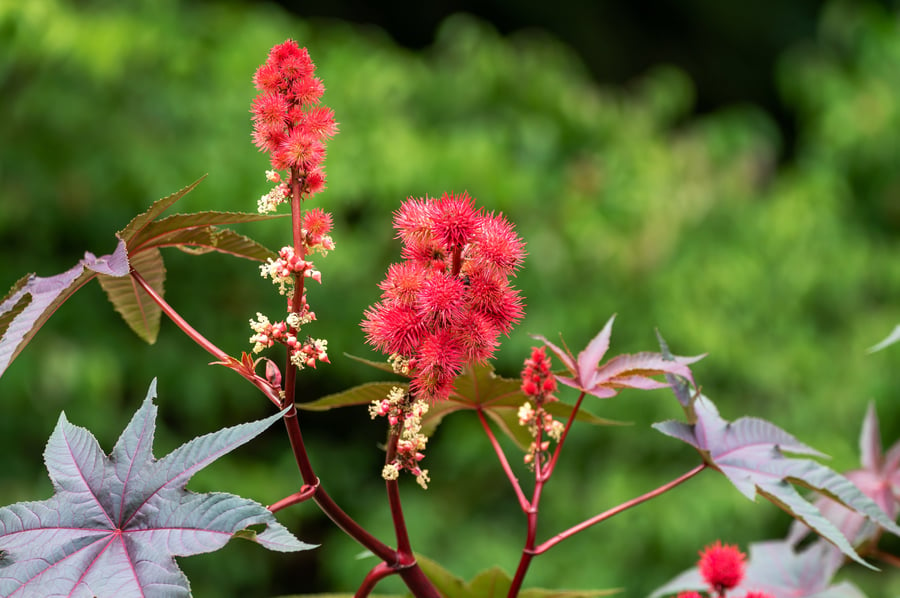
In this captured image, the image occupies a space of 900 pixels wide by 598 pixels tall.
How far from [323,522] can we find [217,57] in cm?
182

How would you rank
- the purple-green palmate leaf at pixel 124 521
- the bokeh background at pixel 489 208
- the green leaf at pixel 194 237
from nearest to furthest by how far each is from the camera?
the purple-green palmate leaf at pixel 124 521 → the green leaf at pixel 194 237 → the bokeh background at pixel 489 208

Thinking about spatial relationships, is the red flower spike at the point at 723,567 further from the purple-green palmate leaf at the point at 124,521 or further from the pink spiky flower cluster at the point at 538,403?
the purple-green palmate leaf at the point at 124,521

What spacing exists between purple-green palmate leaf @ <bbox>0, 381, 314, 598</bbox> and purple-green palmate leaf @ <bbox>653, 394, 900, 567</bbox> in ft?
0.76

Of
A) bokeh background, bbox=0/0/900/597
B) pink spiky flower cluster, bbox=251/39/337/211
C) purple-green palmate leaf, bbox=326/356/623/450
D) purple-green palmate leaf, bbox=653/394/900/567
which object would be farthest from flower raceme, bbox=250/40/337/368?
bokeh background, bbox=0/0/900/597

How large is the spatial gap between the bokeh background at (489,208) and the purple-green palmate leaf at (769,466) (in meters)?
1.94

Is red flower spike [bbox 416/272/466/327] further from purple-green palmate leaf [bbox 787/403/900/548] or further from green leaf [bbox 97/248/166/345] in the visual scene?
purple-green palmate leaf [bbox 787/403/900/548]

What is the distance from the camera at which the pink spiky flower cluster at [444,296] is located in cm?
40

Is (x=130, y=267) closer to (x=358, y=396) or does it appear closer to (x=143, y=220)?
(x=143, y=220)

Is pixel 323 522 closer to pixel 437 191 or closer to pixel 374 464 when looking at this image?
pixel 374 464

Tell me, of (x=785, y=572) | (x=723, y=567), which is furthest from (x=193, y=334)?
(x=785, y=572)

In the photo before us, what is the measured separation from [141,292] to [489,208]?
7.69 feet

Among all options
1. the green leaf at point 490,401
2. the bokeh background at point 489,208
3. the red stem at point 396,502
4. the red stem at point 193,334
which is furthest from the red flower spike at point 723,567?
the bokeh background at point 489,208

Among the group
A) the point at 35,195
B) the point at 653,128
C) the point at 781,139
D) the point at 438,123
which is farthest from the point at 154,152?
the point at 781,139

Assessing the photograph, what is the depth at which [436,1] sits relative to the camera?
15.4 ft
